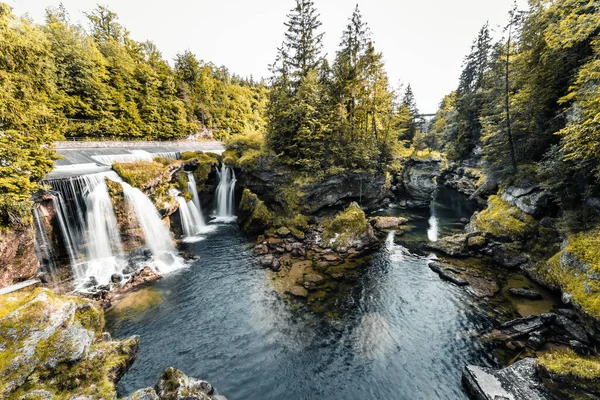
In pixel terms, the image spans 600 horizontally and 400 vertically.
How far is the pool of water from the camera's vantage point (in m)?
8.91

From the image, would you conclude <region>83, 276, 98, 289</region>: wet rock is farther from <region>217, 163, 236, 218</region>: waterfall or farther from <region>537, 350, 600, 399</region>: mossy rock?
<region>537, 350, 600, 399</region>: mossy rock

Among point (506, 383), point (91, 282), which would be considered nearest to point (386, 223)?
point (506, 383)

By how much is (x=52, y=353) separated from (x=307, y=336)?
361 inches

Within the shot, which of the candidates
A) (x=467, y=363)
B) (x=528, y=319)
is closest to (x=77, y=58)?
(x=467, y=363)

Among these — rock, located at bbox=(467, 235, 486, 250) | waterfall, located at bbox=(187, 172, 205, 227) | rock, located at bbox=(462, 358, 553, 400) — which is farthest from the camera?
waterfall, located at bbox=(187, 172, 205, 227)

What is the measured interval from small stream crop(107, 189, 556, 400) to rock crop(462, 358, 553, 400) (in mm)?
633

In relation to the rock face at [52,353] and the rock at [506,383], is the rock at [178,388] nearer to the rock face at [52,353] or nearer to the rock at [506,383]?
the rock face at [52,353]

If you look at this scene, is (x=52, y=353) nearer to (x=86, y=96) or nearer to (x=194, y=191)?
(x=194, y=191)

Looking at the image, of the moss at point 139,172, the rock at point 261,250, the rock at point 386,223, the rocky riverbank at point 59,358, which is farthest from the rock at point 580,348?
the moss at point 139,172

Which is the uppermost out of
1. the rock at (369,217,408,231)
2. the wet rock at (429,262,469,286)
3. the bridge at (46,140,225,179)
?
the bridge at (46,140,225,179)

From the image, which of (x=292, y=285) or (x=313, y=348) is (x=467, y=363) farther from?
(x=292, y=285)

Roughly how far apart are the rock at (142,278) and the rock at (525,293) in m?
22.6

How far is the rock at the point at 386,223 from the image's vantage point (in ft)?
81.5

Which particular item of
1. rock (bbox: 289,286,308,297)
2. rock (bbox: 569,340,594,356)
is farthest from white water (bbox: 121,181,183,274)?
rock (bbox: 569,340,594,356)
